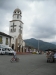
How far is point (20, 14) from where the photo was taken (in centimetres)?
7088

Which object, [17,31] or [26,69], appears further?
[17,31]

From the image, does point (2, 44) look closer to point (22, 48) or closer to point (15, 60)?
point (22, 48)

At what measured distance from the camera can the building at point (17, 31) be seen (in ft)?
218

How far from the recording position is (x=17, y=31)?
67.7 m

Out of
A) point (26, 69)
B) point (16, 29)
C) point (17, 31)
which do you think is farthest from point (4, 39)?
point (26, 69)

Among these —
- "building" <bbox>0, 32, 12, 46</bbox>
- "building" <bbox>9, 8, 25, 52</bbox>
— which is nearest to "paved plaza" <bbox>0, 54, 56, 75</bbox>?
"building" <bbox>0, 32, 12, 46</bbox>

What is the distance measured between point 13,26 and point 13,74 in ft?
190

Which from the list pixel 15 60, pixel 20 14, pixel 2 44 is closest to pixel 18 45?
pixel 20 14

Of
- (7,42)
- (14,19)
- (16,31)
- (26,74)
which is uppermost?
(14,19)

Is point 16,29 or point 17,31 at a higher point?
point 16,29

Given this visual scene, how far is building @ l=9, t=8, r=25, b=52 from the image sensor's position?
6656 cm

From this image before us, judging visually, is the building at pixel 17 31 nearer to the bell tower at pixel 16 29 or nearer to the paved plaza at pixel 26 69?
the bell tower at pixel 16 29

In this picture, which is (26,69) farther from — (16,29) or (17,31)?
A: (16,29)

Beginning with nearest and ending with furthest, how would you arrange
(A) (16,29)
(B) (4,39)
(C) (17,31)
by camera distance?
(B) (4,39)
(C) (17,31)
(A) (16,29)
